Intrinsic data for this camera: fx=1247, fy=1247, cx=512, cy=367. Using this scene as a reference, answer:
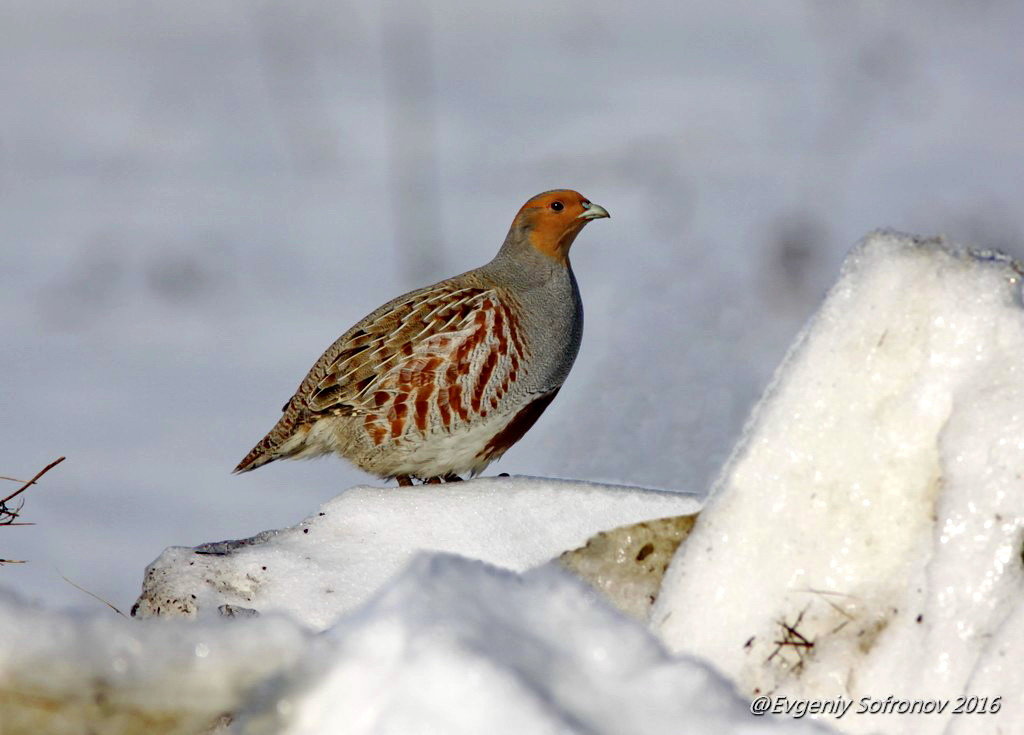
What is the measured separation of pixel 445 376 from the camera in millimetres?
3104

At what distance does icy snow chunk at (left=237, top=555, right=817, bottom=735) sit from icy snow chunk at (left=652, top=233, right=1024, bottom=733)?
440 mm

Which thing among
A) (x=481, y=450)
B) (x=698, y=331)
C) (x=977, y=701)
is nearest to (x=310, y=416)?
(x=481, y=450)

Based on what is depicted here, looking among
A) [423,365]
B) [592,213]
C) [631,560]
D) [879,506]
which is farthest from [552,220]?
[879,506]

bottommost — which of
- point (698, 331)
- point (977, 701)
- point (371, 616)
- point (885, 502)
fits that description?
point (698, 331)

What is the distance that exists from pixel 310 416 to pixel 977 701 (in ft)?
7.26

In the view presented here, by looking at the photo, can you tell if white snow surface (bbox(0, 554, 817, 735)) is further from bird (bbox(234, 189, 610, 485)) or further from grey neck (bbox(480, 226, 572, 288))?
grey neck (bbox(480, 226, 572, 288))

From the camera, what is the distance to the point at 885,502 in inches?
60.1

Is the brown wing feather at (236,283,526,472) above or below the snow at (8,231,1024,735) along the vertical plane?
below

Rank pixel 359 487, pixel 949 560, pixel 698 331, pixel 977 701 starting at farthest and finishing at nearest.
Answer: pixel 698 331 < pixel 359 487 < pixel 949 560 < pixel 977 701

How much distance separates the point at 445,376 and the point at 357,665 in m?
2.15

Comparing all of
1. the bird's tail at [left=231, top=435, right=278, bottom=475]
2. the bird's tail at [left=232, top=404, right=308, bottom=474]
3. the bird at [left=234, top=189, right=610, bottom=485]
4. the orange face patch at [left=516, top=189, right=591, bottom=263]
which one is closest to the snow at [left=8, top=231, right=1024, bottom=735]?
the bird at [left=234, top=189, right=610, bottom=485]

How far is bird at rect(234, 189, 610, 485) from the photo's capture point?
10.2ft

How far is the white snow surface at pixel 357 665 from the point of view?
95 centimetres

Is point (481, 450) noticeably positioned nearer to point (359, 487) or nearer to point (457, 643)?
point (359, 487)
